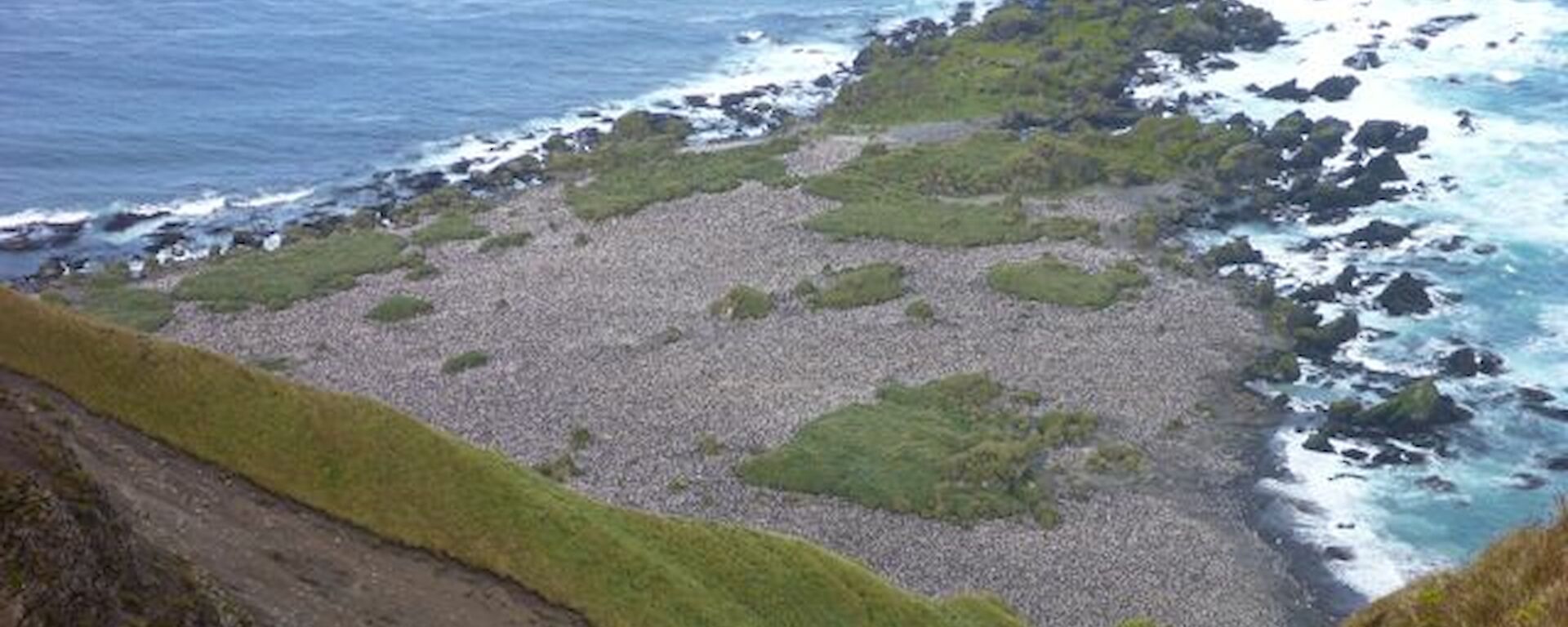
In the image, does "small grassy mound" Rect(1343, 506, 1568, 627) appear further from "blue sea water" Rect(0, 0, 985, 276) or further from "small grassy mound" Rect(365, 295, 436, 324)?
"blue sea water" Rect(0, 0, 985, 276)

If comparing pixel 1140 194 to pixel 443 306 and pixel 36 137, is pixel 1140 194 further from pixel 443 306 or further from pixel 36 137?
pixel 36 137

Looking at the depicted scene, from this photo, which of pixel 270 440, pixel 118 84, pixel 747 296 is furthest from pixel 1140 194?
pixel 118 84

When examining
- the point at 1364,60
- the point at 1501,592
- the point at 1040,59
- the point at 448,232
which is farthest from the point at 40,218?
the point at 1501,592

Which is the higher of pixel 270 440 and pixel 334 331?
pixel 270 440

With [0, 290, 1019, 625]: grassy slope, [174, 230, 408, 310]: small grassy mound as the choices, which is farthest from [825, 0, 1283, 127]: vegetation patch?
[0, 290, 1019, 625]: grassy slope

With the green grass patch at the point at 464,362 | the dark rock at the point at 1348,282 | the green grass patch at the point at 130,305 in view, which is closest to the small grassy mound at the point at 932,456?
the green grass patch at the point at 464,362

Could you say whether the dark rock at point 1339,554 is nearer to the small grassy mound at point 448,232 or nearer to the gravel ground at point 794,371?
the gravel ground at point 794,371

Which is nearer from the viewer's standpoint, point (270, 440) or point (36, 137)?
point (270, 440)
